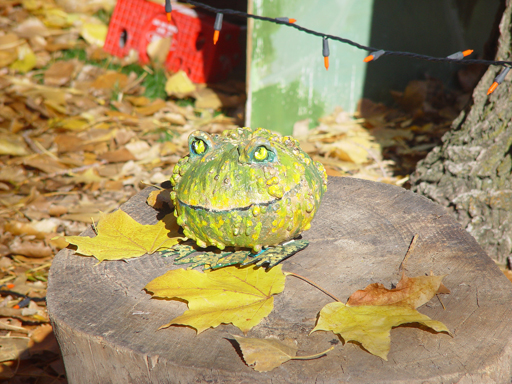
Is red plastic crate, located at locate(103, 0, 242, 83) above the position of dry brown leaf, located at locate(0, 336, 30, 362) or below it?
above

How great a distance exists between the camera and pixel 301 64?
389 centimetres

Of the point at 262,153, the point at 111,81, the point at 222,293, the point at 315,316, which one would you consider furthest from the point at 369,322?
the point at 111,81

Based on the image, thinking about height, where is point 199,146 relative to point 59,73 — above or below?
above

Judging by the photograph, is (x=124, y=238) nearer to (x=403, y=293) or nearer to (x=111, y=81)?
(x=403, y=293)

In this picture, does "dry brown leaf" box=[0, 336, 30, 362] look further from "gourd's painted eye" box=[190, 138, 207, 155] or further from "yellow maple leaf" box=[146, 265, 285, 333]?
"gourd's painted eye" box=[190, 138, 207, 155]

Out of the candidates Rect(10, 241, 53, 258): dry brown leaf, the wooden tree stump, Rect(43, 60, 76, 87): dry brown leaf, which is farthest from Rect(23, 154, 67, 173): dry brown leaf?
the wooden tree stump

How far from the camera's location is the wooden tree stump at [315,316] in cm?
122

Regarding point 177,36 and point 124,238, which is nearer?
point 124,238

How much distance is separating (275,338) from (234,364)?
16cm

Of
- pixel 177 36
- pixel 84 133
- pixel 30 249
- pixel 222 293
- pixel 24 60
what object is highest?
pixel 177 36

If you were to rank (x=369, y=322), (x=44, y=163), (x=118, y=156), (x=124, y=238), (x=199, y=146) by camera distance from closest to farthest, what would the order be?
1. (x=369, y=322)
2. (x=199, y=146)
3. (x=124, y=238)
4. (x=44, y=163)
5. (x=118, y=156)

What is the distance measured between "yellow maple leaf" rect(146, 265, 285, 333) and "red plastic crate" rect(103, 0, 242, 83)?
3.62 metres

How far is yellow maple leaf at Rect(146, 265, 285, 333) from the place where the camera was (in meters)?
1.37

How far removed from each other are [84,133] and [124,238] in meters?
2.40
